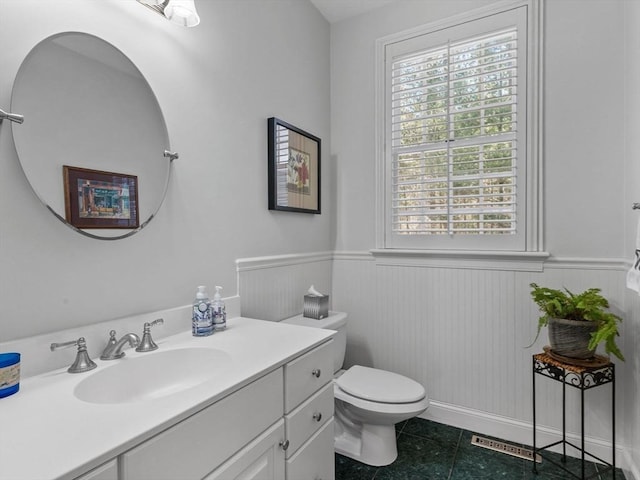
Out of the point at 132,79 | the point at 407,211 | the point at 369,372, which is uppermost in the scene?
the point at 132,79

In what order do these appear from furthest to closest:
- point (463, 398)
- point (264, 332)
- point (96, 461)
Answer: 1. point (463, 398)
2. point (264, 332)
3. point (96, 461)

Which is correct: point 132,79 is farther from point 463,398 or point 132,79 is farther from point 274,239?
point 463,398

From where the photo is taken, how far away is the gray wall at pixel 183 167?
3.09 feet

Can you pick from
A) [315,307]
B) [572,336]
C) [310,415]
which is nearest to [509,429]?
[572,336]

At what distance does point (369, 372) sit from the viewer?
1959mm

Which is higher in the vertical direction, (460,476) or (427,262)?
(427,262)

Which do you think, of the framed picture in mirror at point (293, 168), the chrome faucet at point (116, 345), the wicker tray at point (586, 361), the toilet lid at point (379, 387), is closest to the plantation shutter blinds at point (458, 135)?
the framed picture in mirror at point (293, 168)

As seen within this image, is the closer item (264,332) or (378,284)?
(264,332)

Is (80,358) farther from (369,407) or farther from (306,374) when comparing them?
(369,407)

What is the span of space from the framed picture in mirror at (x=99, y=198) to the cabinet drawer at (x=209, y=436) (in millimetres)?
700

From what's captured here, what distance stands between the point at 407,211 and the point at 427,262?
36 cm

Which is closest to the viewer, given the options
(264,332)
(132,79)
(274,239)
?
(132,79)

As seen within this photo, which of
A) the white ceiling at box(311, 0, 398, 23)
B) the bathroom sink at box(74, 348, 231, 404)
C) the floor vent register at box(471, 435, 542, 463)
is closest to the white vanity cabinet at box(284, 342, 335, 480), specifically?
the bathroom sink at box(74, 348, 231, 404)

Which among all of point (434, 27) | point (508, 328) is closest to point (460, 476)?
point (508, 328)
